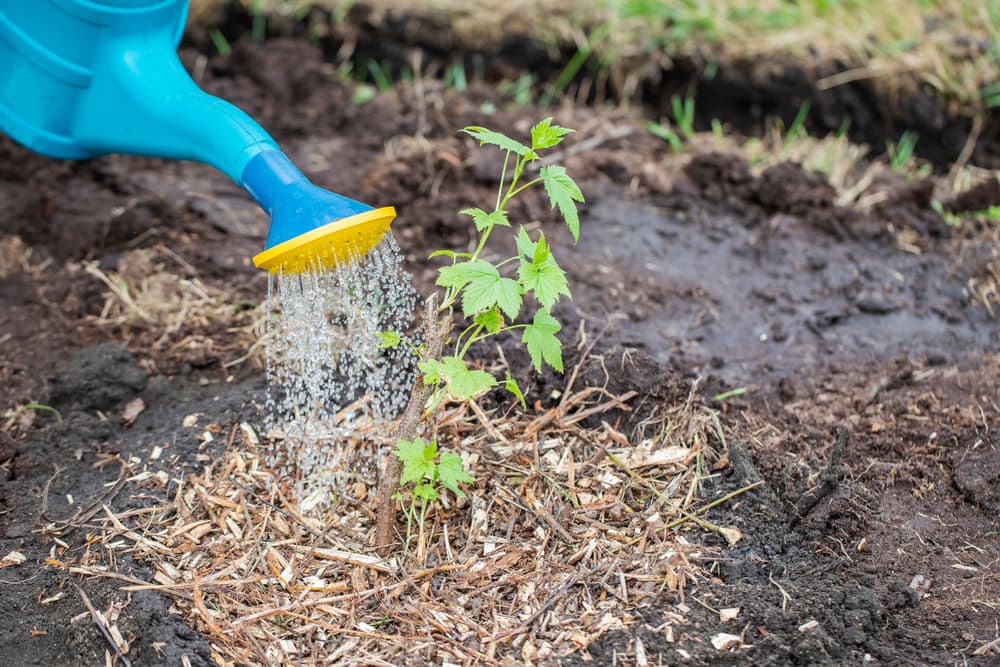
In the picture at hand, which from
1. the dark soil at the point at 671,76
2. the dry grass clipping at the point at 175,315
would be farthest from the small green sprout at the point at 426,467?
the dark soil at the point at 671,76

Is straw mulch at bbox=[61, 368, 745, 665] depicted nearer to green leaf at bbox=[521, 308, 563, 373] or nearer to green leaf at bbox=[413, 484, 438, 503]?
green leaf at bbox=[413, 484, 438, 503]

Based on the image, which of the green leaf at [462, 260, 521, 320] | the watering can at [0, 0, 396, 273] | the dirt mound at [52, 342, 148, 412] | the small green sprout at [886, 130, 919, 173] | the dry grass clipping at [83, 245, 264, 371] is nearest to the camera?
the green leaf at [462, 260, 521, 320]

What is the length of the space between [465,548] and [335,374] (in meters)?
0.60

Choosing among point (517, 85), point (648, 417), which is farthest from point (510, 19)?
point (648, 417)

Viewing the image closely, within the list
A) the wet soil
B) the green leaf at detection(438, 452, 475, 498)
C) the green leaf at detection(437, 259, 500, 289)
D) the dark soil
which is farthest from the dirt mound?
the dark soil

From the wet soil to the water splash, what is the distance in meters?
0.14

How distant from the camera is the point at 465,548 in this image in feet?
6.84

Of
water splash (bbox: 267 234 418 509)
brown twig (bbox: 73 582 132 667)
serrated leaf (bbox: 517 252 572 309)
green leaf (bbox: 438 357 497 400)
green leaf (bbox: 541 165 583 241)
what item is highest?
green leaf (bbox: 541 165 583 241)

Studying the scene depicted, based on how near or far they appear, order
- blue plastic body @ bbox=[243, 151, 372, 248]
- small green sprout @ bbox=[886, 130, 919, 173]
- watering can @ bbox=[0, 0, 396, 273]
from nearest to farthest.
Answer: blue plastic body @ bbox=[243, 151, 372, 248], watering can @ bbox=[0, 0, 396, 273], small green sprout @ bbox=[886, 130, 919, 173]

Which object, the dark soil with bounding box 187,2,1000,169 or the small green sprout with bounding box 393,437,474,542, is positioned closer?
the small green sprout with bounding box 393,437,474,542

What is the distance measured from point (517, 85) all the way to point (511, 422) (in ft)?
6.26

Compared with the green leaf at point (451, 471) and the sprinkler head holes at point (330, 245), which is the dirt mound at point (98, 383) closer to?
the sprinkler head holes at point (330, 245)

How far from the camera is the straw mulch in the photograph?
1.92 meters

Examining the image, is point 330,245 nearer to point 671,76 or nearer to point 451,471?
point 451,471
